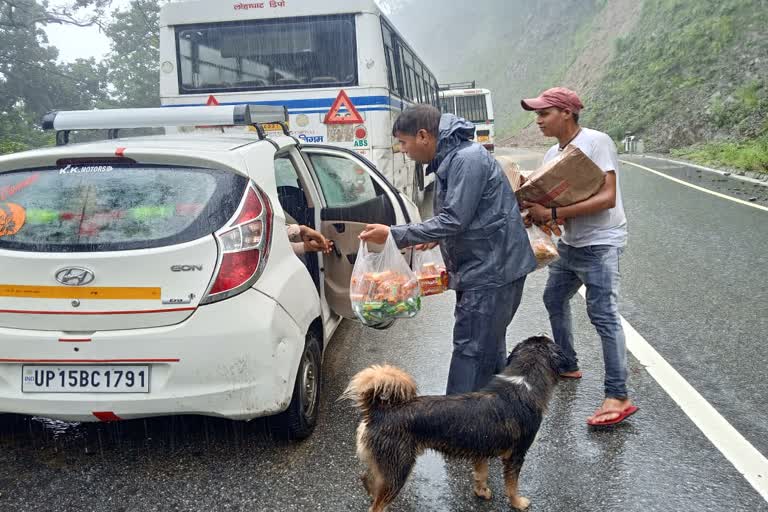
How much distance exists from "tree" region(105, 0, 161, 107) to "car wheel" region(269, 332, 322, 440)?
4131cm

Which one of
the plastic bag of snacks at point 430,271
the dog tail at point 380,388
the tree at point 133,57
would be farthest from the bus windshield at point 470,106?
the tree at point 133,57

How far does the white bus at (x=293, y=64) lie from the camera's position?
28.7 ft

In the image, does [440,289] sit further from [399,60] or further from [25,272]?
[399,60]

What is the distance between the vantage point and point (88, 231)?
2.95m

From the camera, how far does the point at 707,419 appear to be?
3.54m

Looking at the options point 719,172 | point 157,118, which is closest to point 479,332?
point 157,118

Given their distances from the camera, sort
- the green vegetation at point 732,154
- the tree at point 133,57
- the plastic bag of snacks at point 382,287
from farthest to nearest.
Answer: the tree at point 133,57
the green vegetation at point 732,154
the plastic bag of snacks at point 382,287

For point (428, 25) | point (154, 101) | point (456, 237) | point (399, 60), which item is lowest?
point (456, 237)

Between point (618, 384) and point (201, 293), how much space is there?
227cm

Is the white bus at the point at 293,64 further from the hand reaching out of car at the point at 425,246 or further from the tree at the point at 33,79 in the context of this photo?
the tree at the point at 33,79

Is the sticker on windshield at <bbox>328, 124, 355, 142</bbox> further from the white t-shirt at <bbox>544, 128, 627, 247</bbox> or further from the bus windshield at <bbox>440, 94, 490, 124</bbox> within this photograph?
the bus windshield at <bbox>440, 94, 490, 124</bbox>

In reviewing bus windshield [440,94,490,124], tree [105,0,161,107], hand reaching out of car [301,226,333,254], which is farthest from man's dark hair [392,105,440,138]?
tree [105,0,161,107]

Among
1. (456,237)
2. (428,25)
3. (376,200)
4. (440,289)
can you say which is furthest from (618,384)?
(428,25)

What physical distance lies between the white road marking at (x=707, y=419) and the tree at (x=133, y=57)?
41.4 m
